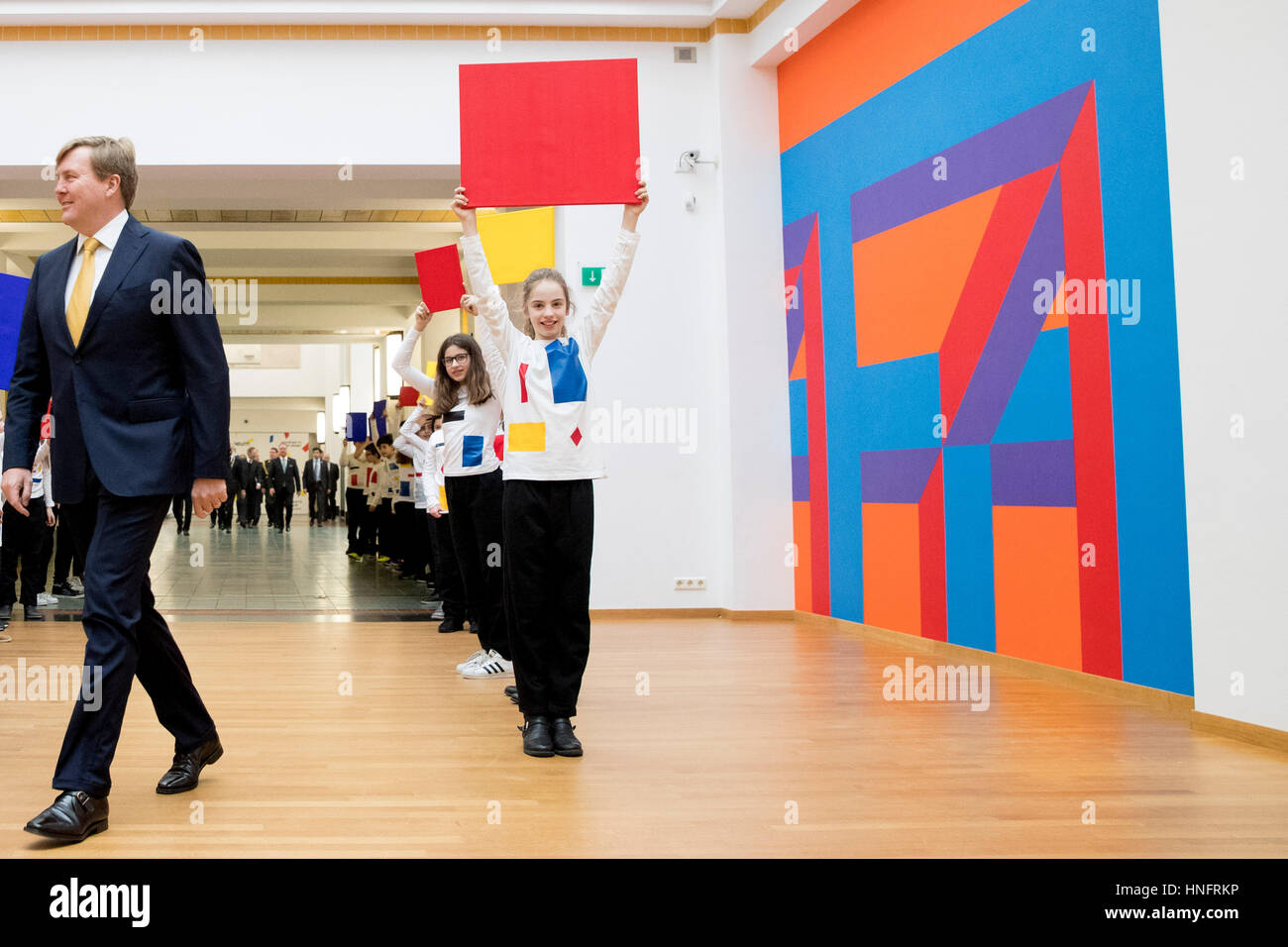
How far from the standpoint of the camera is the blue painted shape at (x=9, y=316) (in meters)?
4.06

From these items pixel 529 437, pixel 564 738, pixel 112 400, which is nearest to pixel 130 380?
pixel 112 400

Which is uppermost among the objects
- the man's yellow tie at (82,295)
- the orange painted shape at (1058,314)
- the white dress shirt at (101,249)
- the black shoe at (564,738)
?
the orange painted shape at (1058,314)

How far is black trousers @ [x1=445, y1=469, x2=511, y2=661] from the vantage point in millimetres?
4469

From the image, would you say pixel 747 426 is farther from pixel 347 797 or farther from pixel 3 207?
pixel 3 207

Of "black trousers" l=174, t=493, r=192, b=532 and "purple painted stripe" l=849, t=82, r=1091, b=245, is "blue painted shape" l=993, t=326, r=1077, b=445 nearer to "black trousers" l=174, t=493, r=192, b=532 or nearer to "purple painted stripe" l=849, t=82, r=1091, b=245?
"purple painted stripe" l=849, t=82, r=1091, b=245

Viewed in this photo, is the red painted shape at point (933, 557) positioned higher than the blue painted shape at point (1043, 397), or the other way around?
the blue painted shape at point (1043, 397)

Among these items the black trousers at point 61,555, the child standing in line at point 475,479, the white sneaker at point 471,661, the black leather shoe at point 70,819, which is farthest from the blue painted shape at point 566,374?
the black trousers at point 61,555

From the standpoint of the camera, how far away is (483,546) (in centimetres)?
448

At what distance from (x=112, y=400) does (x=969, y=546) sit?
3.78 m

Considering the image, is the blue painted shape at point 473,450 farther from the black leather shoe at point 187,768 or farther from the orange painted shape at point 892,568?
the orange painted shape at point 892,568

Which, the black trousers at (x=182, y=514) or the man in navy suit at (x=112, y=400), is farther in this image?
the black trousers at (x=182, y=514)

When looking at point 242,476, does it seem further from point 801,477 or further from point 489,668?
point 489,668

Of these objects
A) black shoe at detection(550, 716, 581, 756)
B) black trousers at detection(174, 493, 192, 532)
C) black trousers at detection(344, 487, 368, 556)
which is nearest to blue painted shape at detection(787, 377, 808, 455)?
black shoe at detection(550, 716, 581, 756)
